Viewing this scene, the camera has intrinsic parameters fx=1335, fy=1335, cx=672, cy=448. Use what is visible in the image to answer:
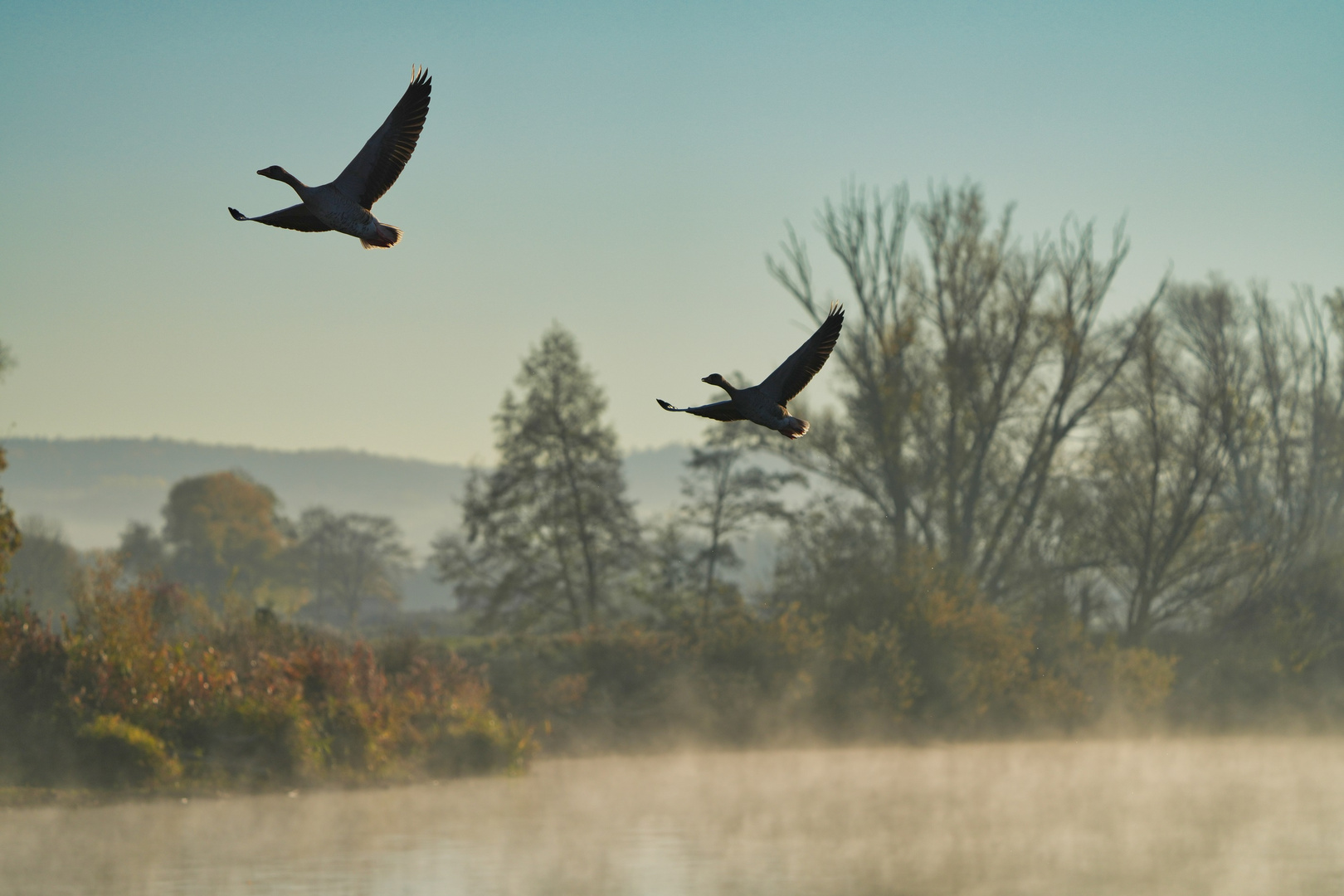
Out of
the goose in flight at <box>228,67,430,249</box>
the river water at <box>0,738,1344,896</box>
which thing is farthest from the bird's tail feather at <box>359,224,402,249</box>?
the river water at <box>0,738,1344,896</box>

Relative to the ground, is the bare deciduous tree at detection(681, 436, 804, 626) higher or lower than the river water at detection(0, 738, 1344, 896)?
higher

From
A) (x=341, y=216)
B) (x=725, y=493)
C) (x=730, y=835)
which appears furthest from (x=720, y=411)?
(x=725, y=493)

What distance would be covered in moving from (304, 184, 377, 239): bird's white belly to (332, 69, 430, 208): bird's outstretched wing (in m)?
0.11

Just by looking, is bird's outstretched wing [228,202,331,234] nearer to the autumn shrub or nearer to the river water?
the river water

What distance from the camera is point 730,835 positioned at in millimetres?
20641

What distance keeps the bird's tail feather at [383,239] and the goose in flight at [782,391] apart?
3.80ft

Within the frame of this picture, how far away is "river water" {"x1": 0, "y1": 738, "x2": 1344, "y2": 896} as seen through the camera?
54.7 ft

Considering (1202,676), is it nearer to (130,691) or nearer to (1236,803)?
(1236,803)

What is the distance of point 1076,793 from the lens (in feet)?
84.9

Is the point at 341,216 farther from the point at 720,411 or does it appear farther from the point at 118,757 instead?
the point at 118,757

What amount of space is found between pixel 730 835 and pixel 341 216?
58.1 ft

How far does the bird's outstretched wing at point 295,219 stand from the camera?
4316mm

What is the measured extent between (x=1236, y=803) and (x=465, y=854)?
14748 mm

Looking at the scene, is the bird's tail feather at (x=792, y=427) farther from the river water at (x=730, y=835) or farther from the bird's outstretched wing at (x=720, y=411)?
the river water at (x=730, y=835)
